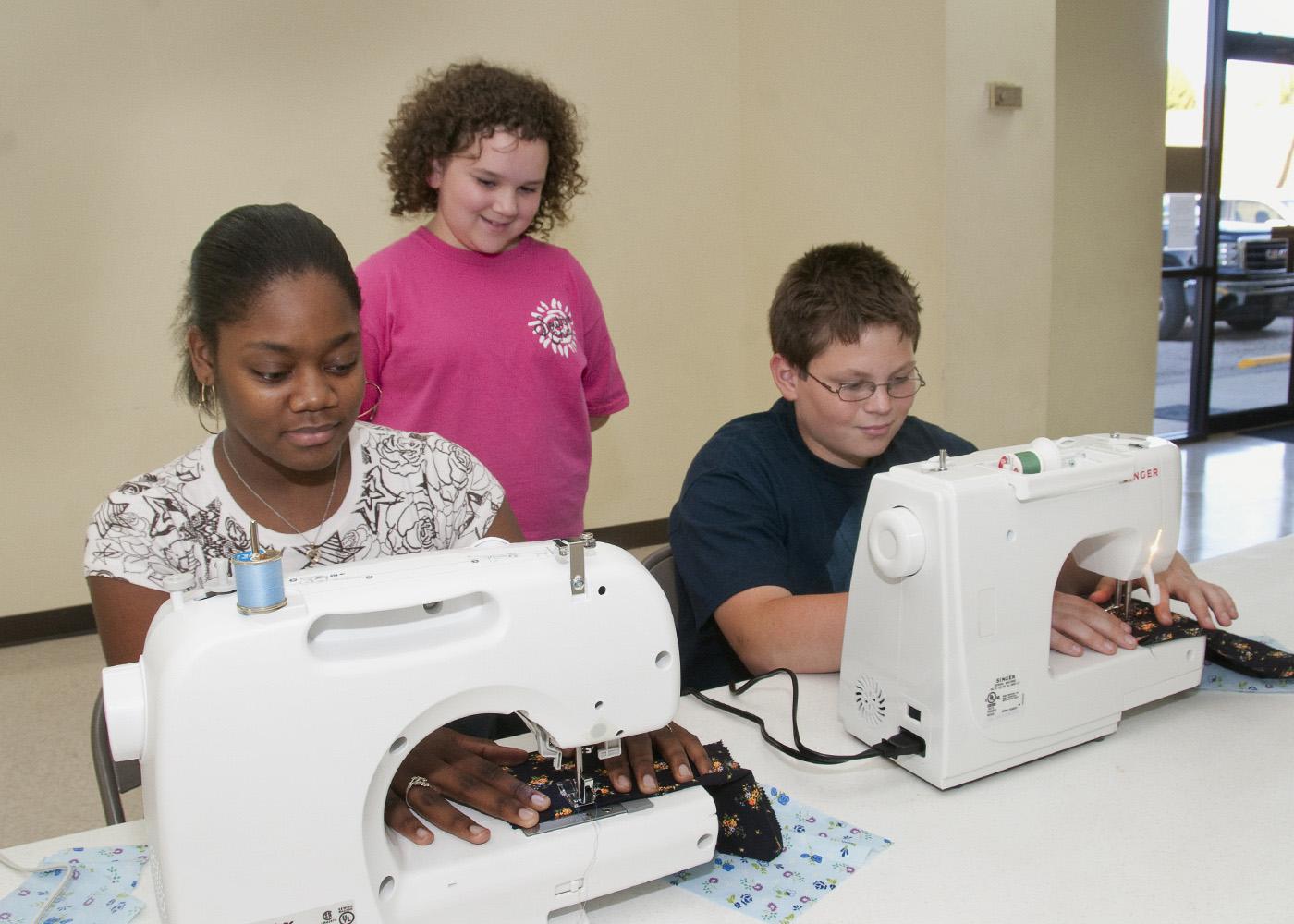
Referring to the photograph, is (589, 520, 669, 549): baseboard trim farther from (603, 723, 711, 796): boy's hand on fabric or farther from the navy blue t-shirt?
(603, 723, 711, 796): boy's hand on fabric

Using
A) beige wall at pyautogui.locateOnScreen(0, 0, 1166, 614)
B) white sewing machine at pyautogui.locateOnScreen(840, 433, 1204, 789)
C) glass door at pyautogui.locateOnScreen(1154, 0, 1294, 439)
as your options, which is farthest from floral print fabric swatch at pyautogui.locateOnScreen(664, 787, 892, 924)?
glass door at pyautogui.locateOnScreen(1154, 0, 1294, 439)

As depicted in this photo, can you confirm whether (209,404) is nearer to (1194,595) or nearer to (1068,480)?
(1068,480)

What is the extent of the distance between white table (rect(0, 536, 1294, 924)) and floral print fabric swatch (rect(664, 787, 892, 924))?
1cm

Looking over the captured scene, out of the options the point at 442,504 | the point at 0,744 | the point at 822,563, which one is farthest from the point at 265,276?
the point at 0,744

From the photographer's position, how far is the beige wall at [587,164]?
3.13 meters

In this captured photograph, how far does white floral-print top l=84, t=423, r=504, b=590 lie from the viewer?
111 cm

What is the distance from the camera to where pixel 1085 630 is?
3.71 feet

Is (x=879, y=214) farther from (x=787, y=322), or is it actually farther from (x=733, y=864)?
(x=733, y=864)

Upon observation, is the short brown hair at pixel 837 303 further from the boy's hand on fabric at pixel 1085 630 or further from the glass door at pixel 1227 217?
the glass door at pixel 1227 217

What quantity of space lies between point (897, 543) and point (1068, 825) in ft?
1.00

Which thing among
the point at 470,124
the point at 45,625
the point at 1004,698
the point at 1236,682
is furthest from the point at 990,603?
the point at 45,625

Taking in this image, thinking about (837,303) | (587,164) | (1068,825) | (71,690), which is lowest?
(71,690)

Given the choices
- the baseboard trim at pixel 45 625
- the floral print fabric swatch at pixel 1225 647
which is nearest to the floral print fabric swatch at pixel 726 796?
the floral print fabric swatch at pixel 1225 647

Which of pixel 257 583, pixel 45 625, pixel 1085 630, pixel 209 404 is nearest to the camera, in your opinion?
pixel 257 583
